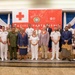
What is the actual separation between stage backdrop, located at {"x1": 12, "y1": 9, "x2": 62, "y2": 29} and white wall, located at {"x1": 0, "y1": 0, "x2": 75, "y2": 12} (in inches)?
22.9

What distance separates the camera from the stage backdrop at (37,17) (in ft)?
41.3

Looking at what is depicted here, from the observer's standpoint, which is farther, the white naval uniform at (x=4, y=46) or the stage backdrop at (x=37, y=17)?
A: the stage backdrop at (x=37, y=17)

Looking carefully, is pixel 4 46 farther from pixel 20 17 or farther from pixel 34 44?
pixel 20 17

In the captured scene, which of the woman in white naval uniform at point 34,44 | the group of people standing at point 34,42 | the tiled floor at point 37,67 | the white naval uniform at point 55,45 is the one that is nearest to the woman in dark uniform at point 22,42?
the group of people standing at point 34,42

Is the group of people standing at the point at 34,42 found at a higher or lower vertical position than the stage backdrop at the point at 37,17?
lower

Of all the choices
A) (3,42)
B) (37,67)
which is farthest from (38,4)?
(37,67)

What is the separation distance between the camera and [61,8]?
13016 mm

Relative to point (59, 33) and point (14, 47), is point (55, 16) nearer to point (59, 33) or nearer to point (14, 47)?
point (59, 33)

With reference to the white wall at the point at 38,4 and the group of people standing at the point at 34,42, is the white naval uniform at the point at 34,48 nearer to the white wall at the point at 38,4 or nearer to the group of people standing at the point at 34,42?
the group of people standing at the point at 34,42

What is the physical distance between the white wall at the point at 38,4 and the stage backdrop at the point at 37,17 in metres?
→ 0.58

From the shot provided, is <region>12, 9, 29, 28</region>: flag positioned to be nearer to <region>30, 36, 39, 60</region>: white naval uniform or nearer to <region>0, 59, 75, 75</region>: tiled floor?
<region>30, 36, 39, 60</region>: white naval uniform

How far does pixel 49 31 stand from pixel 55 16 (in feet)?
6.08

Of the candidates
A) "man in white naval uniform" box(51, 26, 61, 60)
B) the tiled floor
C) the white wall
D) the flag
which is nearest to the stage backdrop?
the flag

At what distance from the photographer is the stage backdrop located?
12.6 metres
